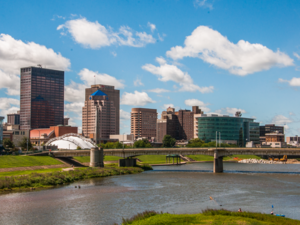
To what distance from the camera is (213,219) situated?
133ft

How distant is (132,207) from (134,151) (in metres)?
72.3

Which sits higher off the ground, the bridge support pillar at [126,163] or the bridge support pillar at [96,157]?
the bridge support pillar at [96,157]

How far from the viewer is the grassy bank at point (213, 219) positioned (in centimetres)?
3944

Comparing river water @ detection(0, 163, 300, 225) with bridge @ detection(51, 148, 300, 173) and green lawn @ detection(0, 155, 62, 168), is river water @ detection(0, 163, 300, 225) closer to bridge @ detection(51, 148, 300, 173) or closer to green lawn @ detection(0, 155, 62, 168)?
bridge @ detection(51, 148, 300, 173)

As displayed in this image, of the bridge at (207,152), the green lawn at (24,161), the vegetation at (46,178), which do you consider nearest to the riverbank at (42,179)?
the vegetation at (46,178)

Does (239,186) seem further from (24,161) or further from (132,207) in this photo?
(24,161)

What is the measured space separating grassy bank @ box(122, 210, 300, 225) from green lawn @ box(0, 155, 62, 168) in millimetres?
68695

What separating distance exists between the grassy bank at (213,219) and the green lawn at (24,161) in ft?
225

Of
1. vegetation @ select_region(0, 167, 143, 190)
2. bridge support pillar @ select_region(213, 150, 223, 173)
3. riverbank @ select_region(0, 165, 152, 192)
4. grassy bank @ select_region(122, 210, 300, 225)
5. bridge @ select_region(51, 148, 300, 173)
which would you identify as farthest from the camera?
bridge support pillar @ select_region(213, 150, 223, 173)

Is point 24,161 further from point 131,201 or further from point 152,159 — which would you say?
point 152,159

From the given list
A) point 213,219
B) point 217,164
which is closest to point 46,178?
point 213,219

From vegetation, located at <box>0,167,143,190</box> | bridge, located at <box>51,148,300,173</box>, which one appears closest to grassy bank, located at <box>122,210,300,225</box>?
vegetation, located at <box>0,167,143,190</box>

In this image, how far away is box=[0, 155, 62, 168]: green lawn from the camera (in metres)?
102

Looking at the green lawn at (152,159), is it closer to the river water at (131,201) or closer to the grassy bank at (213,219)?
the river water at (131,201)
